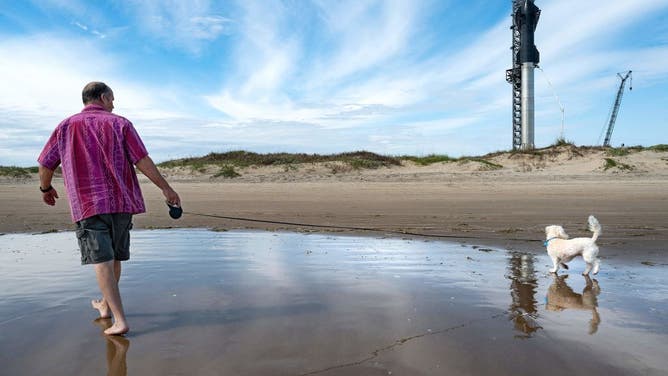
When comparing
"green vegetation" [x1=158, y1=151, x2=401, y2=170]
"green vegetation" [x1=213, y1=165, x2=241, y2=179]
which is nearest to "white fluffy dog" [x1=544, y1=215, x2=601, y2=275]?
"green vegetation" [x1=158, y1=151, x2=401, y2=170]

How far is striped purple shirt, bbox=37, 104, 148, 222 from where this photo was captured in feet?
11.3

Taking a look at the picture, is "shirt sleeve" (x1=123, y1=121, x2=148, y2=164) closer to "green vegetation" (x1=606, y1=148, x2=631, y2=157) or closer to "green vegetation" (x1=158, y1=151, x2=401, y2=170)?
"green vegetation" (x1=158, y1=151, x2=401, y2=170)

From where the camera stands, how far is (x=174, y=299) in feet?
14.2

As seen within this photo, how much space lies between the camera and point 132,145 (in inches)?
140

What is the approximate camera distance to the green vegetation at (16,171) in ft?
80.8

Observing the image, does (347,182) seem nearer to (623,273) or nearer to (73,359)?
(623,273)

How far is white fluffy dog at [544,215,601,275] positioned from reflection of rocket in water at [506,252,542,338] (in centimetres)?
32

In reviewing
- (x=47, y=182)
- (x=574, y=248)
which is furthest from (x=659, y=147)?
(x=47, y=182)

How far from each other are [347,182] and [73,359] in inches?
682

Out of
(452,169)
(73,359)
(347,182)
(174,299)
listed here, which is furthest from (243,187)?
(73,359)

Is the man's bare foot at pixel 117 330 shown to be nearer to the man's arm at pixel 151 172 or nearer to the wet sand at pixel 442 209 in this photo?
the man's arm at pixel 151 172

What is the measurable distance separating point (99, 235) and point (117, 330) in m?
0.67

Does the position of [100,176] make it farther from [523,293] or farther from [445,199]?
[445,199]

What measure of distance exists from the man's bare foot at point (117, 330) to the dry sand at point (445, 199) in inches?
226
